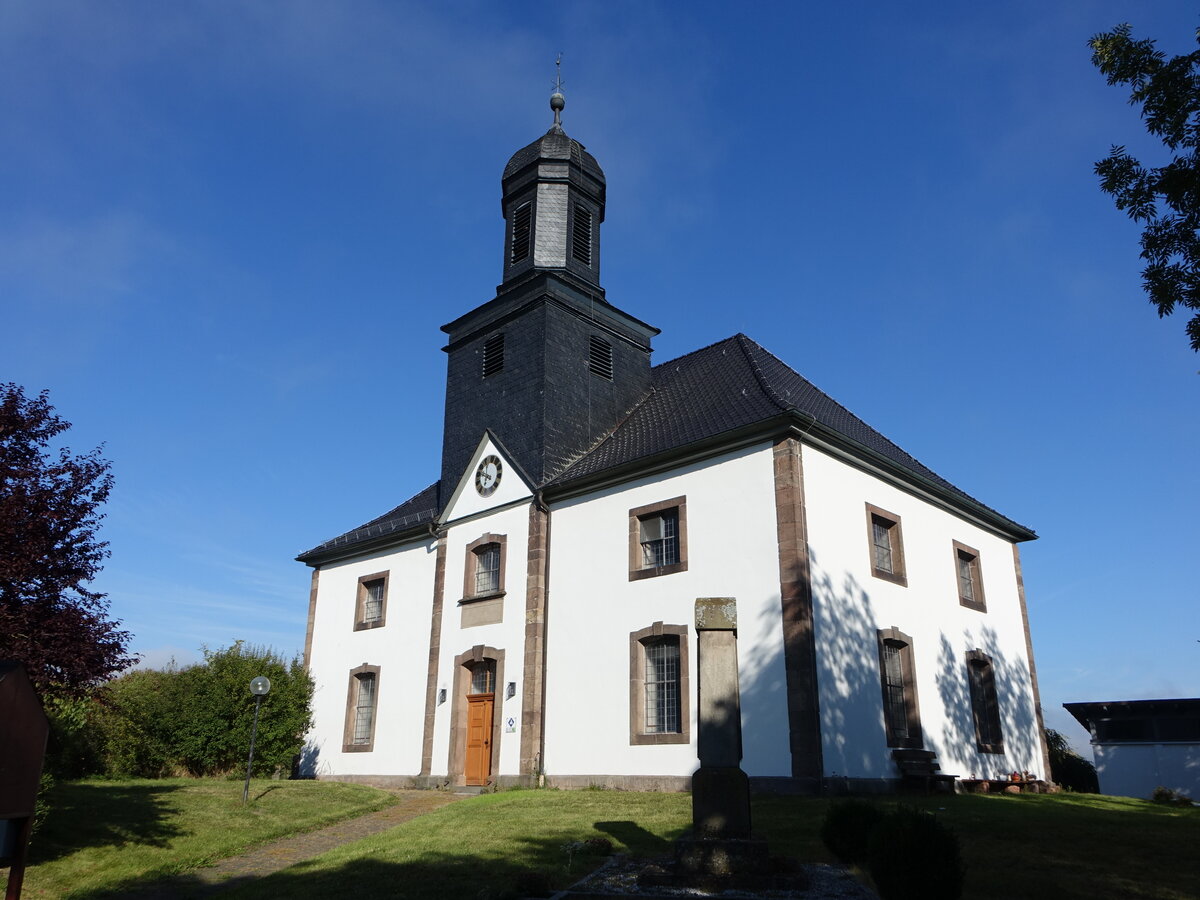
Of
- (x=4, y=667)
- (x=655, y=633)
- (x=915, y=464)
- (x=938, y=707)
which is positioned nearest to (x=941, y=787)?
(x=938, y=707)

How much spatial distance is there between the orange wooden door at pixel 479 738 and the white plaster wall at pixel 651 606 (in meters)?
2.00

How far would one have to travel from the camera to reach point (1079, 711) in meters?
27.3

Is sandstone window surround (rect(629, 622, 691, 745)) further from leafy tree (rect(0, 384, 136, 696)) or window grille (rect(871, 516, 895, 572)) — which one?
leafy tree (rect(0, 384, 136, 696))

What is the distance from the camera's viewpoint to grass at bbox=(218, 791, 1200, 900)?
9656mm

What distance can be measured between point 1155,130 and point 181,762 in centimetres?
2397

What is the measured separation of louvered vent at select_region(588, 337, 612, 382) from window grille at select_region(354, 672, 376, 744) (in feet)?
33.5

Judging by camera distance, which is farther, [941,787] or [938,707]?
[938,707]

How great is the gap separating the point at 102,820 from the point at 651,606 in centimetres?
1032

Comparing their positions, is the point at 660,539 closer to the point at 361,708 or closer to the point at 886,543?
the point at 886,543

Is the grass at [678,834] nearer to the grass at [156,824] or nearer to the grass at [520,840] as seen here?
the grass at [520,840]

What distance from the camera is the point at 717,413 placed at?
805 inches

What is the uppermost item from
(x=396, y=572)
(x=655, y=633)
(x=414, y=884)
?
(x=396, y=572)

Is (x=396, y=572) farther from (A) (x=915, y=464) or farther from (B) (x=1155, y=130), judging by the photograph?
(B) (x=1155, y=130)

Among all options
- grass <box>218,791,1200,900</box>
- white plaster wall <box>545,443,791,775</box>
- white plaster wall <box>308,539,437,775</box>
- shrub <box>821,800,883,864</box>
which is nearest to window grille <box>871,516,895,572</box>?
white plaster wall <box>545,443,791,775</box>
